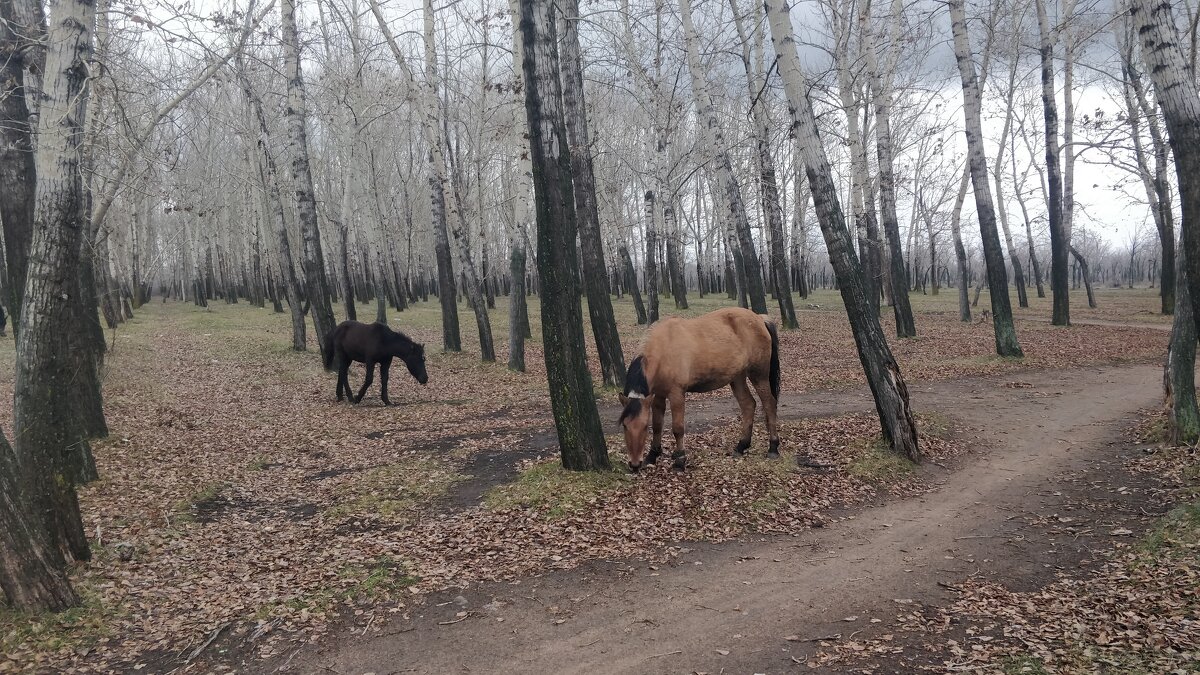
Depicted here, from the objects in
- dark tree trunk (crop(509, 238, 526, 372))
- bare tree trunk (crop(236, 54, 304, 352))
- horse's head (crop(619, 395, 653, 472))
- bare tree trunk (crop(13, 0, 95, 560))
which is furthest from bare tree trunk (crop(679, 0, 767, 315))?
bare tree trunk (crop(13, 0, 95, 560))

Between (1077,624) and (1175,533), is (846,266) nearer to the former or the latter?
(1175,533)

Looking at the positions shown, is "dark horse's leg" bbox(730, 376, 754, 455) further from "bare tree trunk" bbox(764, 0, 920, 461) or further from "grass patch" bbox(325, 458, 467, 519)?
"grass patch" bbox(325, 458, 467, 519)

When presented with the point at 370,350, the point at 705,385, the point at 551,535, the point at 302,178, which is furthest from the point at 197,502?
the point at 302,178

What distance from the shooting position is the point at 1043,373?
50.0ft

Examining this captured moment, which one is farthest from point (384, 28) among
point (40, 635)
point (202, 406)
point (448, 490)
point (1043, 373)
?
point (1043, 373)

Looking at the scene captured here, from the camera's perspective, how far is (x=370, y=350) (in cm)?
1495

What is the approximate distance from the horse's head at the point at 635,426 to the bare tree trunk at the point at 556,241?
0.41m

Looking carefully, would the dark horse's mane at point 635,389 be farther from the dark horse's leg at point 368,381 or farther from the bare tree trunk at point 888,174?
the bare tree trunk at point 888,174

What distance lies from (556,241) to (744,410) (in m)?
3.74

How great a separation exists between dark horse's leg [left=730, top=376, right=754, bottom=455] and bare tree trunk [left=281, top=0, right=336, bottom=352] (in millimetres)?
10014

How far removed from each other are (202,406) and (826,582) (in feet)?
43.9

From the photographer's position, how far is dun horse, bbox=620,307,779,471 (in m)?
8.55

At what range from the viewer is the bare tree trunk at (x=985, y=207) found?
632 inches

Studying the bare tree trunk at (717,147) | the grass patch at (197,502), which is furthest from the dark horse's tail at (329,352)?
the bare tree trunk at (717,147)
